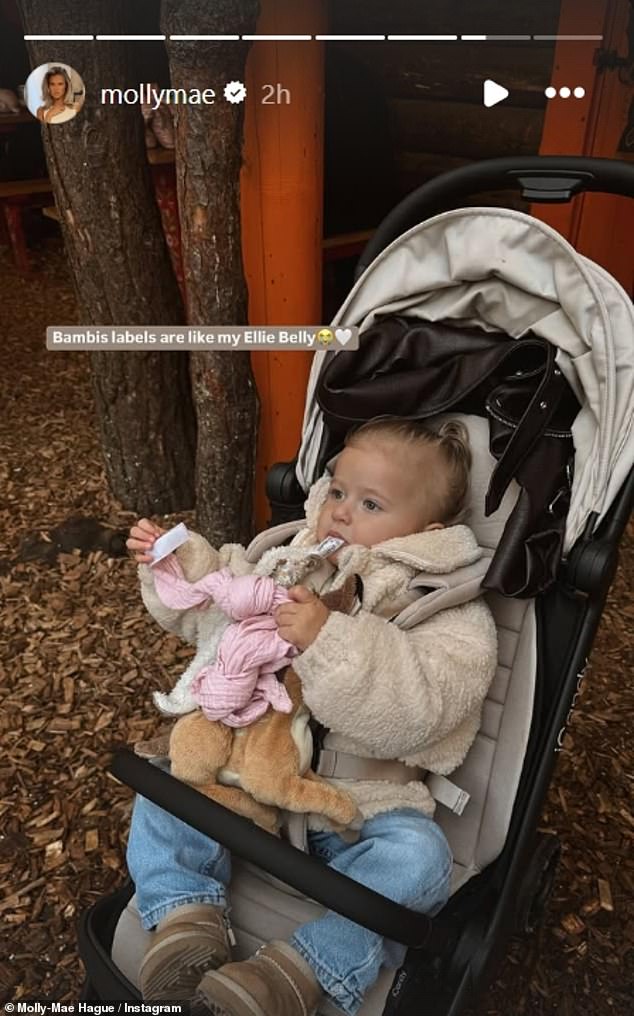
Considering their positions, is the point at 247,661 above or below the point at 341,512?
below

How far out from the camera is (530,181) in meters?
1.63

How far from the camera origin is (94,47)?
256 centimetres

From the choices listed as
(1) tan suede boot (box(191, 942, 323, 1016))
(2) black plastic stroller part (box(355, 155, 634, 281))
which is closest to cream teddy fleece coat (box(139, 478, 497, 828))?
(1) tan suede boot (box(191, 942, 323, 1016))

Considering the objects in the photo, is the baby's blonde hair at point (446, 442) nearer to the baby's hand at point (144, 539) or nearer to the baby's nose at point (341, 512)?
the baby's nose at point (341, 512)

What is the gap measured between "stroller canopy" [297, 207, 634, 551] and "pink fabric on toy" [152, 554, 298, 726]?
1.48 feet

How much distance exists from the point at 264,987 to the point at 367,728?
410 mm

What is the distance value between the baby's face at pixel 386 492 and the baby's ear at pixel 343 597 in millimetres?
107

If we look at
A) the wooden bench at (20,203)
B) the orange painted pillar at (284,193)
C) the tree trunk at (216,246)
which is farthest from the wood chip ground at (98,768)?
the wooden bench at (20,203)

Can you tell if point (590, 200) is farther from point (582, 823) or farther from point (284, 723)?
point (284, 723)

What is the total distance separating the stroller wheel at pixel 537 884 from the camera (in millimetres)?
1699

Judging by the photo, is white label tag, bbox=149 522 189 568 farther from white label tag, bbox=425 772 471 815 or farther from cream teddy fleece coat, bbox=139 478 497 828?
white label tag, bbox=425 772 471 815

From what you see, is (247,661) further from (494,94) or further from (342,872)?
(494,94)

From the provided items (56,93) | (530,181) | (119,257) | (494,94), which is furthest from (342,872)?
(56,93)

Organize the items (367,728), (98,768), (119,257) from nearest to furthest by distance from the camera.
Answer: (367,728) < (98,768) < (119,257)
